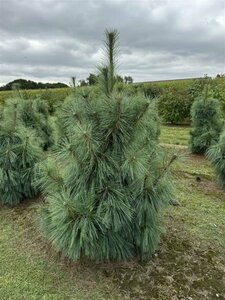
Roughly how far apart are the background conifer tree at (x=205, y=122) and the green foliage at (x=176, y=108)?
6.16 m

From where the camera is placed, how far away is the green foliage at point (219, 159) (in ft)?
16.8

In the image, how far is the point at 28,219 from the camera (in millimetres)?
3961

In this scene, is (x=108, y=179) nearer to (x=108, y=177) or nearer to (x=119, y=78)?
(x=108, y=177)

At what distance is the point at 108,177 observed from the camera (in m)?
2.65

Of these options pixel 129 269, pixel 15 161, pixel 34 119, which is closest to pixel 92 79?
pixel 129 269

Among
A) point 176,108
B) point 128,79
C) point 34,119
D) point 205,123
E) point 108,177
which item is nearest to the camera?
point 108,177

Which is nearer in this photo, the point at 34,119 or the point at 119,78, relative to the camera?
the point at 119,78

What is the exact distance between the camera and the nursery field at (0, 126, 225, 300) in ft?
8.63

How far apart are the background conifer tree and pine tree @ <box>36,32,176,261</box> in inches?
207

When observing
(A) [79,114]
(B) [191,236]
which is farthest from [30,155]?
(B) [191,236]

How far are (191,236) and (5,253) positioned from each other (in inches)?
81.3

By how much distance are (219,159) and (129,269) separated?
2.98 m

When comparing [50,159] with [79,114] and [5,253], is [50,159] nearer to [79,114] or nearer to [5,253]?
[79,114]

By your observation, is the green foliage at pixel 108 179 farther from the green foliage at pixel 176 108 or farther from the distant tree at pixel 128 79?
the green foliage at pixel 176 108
